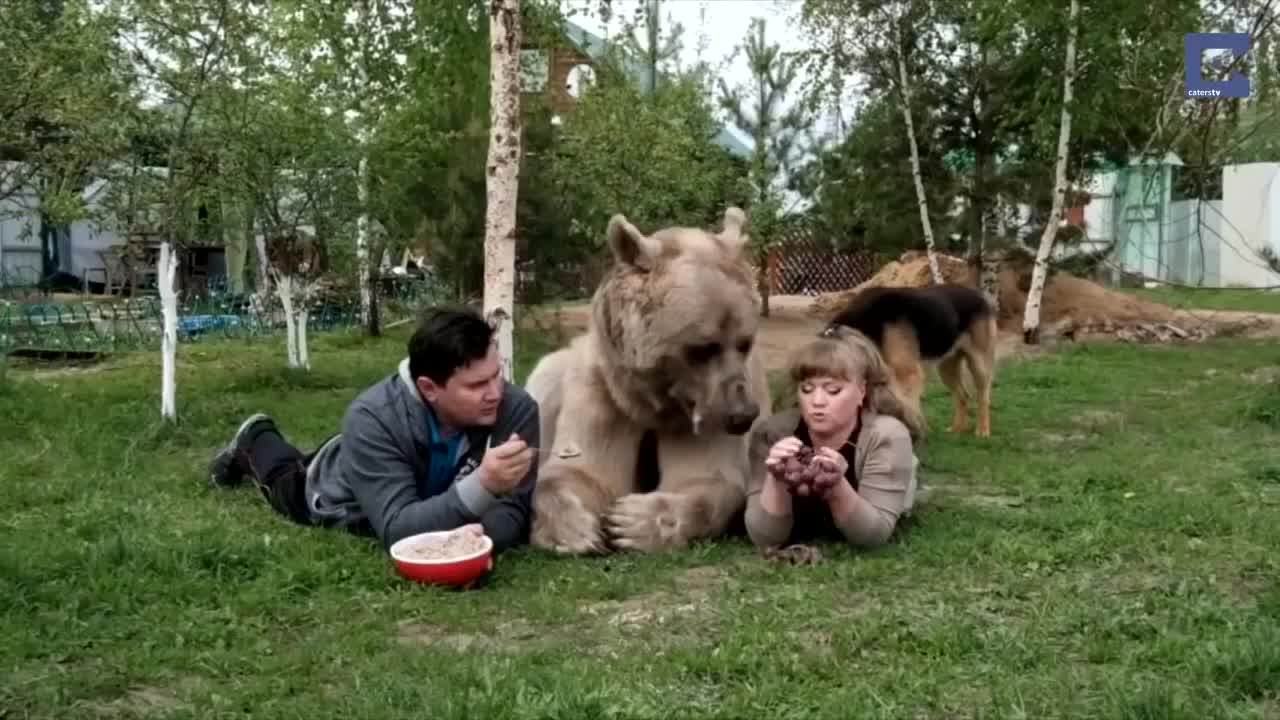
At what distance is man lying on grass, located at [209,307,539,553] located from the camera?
4980mm

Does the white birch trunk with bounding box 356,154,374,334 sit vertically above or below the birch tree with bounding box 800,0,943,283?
below

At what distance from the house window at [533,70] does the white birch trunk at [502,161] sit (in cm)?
415

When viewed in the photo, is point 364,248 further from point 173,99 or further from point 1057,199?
point 1057,199

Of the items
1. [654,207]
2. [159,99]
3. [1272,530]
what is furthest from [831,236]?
[1272,530]

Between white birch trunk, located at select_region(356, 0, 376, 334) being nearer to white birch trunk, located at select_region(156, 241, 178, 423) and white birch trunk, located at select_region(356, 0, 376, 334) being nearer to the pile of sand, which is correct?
white birch trunk, located at select_region(156, 241, 178, 423)

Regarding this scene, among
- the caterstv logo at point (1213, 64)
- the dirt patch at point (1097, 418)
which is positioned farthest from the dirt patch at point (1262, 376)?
the caterstv logo at point (1213, 64)

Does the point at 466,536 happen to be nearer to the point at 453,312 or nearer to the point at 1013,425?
the point at 453,312

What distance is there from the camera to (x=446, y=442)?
5.33 metres

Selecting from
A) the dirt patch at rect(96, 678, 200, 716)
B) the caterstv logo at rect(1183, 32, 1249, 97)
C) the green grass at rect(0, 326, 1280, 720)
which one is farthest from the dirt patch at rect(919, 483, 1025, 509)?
the caterstv logo at rect(1183, 32, 1249, 97)

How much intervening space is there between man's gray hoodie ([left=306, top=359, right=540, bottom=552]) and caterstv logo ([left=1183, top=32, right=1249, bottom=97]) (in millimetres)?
7720

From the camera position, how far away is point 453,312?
516cm

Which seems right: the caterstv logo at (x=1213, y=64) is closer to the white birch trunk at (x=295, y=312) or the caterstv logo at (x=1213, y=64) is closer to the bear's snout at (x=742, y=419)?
the bear's snout at (x=742, y=419)

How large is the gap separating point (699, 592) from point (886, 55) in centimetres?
1647

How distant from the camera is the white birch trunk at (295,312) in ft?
43.6
